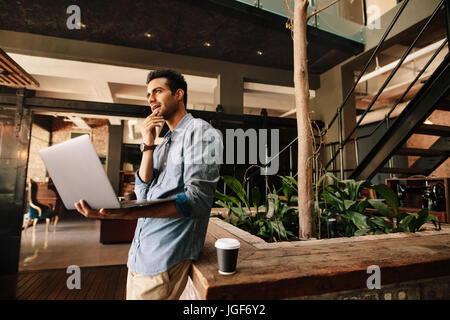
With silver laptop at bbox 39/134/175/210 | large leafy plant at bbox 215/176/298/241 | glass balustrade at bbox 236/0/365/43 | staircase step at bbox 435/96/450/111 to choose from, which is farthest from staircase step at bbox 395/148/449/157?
silver laptop at bbox 39/134/175/210

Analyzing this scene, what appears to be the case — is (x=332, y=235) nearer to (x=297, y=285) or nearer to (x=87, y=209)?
(x=297, y=285)

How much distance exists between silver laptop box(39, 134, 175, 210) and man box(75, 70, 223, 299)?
0.03m

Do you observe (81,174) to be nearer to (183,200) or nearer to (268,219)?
(183,200)

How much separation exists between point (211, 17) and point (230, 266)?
334 cm

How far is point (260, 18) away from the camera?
3.19 m

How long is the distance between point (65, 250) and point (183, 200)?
4328mm

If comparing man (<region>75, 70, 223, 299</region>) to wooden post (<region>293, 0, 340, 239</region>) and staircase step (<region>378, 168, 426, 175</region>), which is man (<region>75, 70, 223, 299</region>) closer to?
wooden post (<region>293, 0, 340, 239</region>)

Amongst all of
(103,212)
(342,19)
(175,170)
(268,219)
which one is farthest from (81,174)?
(342,19)

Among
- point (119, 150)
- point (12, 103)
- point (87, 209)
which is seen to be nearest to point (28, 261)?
point (12, 103)

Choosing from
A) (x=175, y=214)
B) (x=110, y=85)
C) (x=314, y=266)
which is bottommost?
(x=314, y=266)

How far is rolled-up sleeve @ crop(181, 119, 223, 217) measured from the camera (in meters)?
0.81

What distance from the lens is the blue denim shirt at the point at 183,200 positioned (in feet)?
2.73

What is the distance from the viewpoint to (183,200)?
2.64ft
